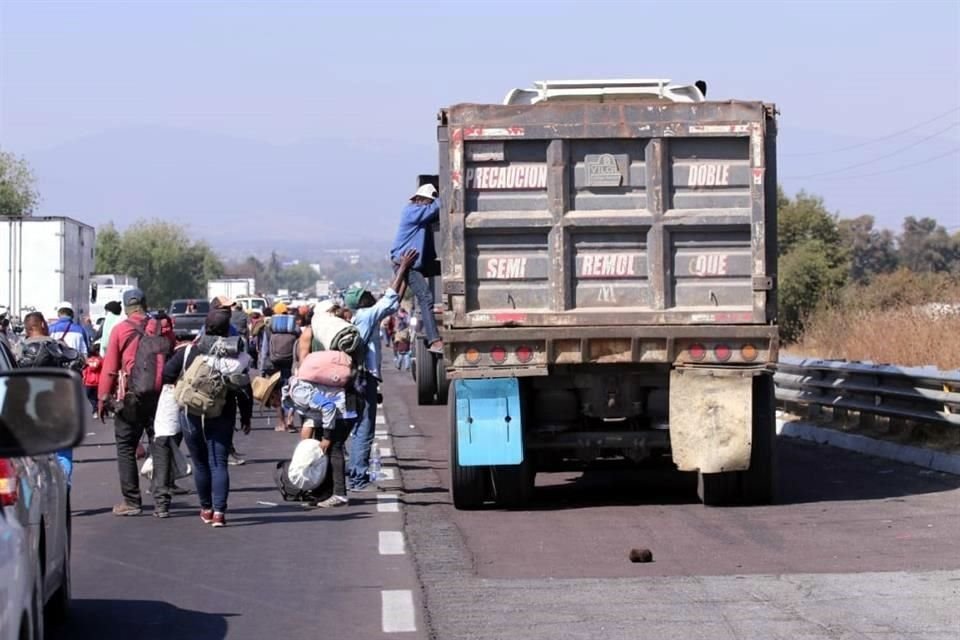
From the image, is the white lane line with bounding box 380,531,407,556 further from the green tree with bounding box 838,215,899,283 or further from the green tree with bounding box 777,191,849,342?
the green tree with bounding box 838,215,899,283

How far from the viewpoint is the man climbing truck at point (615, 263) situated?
12500 mm

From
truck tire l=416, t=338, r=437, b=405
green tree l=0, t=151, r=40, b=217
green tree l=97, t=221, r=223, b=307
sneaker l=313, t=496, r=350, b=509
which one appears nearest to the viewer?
sneaker l=313, t=496, r=350, b=509

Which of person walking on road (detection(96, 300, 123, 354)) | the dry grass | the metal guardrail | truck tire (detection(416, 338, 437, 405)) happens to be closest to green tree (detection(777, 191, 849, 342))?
→ the dry grass

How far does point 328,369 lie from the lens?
44.3ft

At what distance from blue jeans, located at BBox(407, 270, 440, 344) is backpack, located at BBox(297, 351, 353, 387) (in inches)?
82.5

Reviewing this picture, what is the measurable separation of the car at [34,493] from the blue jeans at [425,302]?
7.44 m

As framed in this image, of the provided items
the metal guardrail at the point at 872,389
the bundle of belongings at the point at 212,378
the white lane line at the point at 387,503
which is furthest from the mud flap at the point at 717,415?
the bundle of belongings at the point at 212,378

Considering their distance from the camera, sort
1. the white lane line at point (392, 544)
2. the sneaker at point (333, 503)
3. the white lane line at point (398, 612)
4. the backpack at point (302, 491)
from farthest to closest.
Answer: the backpack at point (302, 491), the sneaker at point (333, 503), the white lane line at point (392, 544), the white lane line at point (398, 612)

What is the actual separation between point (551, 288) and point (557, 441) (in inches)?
49.9

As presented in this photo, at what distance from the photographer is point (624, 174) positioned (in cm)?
1266

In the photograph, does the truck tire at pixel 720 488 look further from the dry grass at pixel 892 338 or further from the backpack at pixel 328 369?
the dry grass at pixel 892 338

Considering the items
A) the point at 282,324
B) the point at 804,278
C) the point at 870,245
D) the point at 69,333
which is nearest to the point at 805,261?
the point at 804,278

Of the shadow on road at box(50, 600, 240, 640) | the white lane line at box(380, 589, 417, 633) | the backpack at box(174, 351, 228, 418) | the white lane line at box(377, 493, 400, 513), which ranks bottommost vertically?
the shadow on road at box(50, 600, 240, 640)

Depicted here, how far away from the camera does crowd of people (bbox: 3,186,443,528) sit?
1233 cm
